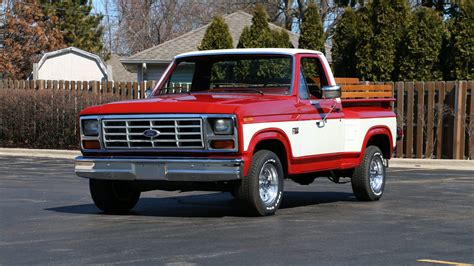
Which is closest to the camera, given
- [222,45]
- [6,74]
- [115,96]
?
[115,96]

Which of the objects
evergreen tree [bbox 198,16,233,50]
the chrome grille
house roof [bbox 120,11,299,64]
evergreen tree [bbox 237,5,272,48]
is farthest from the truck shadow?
house roof [bbox 120,11,299,64]

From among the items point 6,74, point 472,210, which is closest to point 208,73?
point 472,210

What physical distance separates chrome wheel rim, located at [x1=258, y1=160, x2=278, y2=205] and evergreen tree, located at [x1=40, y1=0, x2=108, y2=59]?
46.9m

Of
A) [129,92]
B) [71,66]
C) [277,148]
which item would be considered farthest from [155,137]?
[71,66]

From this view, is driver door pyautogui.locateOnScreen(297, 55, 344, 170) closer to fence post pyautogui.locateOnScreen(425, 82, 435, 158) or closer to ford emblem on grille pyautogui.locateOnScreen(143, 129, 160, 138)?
ford emblem on grille pyautogui.locateOnScreen(143, 129, 160, 138)

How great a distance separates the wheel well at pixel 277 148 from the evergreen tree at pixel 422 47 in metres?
14.8

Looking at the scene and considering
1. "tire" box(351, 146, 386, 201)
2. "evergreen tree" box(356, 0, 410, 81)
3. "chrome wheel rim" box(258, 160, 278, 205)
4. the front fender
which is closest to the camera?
the front fender

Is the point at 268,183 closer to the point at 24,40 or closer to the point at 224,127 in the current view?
the point at 224,127

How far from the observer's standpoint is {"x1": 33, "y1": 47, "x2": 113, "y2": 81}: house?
4538 centimetres

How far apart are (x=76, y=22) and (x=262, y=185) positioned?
49.5 meters

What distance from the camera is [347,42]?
2820 cm

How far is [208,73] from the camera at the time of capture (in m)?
13.6

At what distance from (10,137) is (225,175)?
19921mm

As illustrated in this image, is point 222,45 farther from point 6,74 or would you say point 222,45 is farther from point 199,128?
point 6,74
